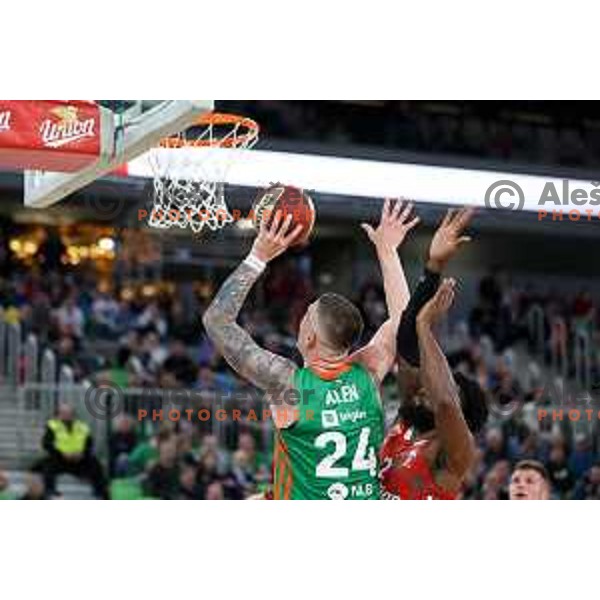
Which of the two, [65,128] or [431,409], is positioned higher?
[65,128]

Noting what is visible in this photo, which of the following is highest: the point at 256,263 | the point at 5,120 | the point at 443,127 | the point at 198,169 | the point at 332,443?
the point at 443,127

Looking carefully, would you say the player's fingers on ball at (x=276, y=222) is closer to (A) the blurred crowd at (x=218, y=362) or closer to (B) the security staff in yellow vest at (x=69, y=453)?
(A) the blurred crowd at (x=218, y=362)

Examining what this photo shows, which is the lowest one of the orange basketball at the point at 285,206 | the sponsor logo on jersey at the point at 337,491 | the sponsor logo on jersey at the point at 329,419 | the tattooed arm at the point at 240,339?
the sponsor logo on jersey at the point at 337,491

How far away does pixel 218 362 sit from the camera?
16.5m

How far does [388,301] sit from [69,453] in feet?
20.3

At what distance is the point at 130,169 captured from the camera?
1111 centimetres

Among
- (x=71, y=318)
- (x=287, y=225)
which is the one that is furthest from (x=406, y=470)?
(x=71, y=318)

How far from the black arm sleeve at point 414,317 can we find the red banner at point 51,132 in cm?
213

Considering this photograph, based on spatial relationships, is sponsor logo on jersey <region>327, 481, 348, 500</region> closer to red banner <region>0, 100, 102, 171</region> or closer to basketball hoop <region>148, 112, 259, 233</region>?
red banner <region>0, 100, 102, 171</region>

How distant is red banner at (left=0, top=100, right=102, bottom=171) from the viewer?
9.31m

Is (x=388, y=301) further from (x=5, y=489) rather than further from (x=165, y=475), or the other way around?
(x=5, y=489)

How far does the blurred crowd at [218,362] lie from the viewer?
572 inches

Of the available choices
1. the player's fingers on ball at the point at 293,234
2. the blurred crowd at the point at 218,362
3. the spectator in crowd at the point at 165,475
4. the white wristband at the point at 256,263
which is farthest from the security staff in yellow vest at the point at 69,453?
the white wristband at the point at 256,263
